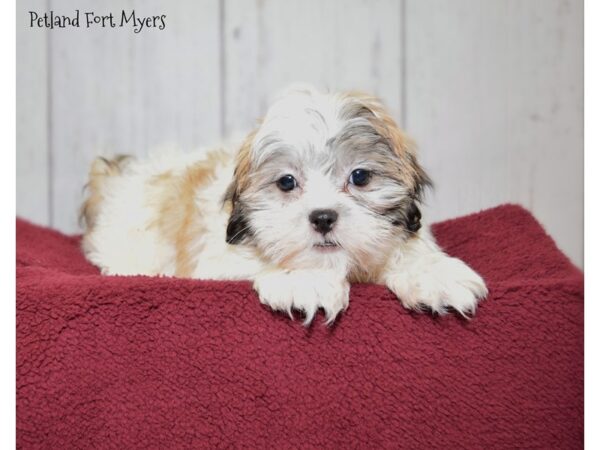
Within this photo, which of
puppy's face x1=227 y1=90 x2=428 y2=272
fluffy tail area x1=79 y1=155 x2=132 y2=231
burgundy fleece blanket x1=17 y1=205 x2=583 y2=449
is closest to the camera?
burgundy fleece blanket x1=17 y1=205 x2=583 y2=449

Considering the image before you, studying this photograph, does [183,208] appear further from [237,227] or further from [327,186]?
[327,186]

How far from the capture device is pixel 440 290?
1360mm

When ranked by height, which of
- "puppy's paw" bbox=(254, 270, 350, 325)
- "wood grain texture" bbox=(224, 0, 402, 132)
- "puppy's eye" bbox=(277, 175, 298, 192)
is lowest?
"puppy's paw" bbox=(254, 270, 350, 325)

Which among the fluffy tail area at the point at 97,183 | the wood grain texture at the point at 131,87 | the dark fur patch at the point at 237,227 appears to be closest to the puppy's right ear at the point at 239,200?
the dark fur patch at the point at 237,227

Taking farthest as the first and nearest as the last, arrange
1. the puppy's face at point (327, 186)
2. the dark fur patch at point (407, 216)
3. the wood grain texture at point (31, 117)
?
the wood grain texture at point (31, 117) < the dark fur patch at point (407, 216) < the puppy's face at point (327, 186)

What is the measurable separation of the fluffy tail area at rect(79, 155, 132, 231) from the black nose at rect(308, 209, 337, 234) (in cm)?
110

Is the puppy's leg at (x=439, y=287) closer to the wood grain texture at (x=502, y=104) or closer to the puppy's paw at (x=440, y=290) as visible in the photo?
the puppy's paw at (x=440, y=290)

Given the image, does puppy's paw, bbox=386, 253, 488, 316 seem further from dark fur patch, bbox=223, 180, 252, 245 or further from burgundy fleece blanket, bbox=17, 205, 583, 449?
dark fur patch, bbox=223, 180, 252, 245

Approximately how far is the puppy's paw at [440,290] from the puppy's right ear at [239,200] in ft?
1.33

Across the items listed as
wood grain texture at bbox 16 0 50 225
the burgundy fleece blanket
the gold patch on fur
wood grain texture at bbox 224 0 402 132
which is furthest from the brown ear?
wood grain texture at bbox 16 0 50 225

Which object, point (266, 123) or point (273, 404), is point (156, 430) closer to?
point (273, 404)

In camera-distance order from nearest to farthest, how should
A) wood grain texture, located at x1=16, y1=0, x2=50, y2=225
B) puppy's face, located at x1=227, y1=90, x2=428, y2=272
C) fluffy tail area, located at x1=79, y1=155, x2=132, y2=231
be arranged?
puppy's face, located at x1=227, y1=90, x2=428, y2=272 → wood grain texture, located at x1=16, y1=0, x2=50, y2=225 → fluffy tail area, located at x1=79, y1=155, x2=132, y2=231

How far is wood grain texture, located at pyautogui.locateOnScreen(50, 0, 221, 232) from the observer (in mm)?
1692

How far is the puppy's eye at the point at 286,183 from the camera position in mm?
1553
